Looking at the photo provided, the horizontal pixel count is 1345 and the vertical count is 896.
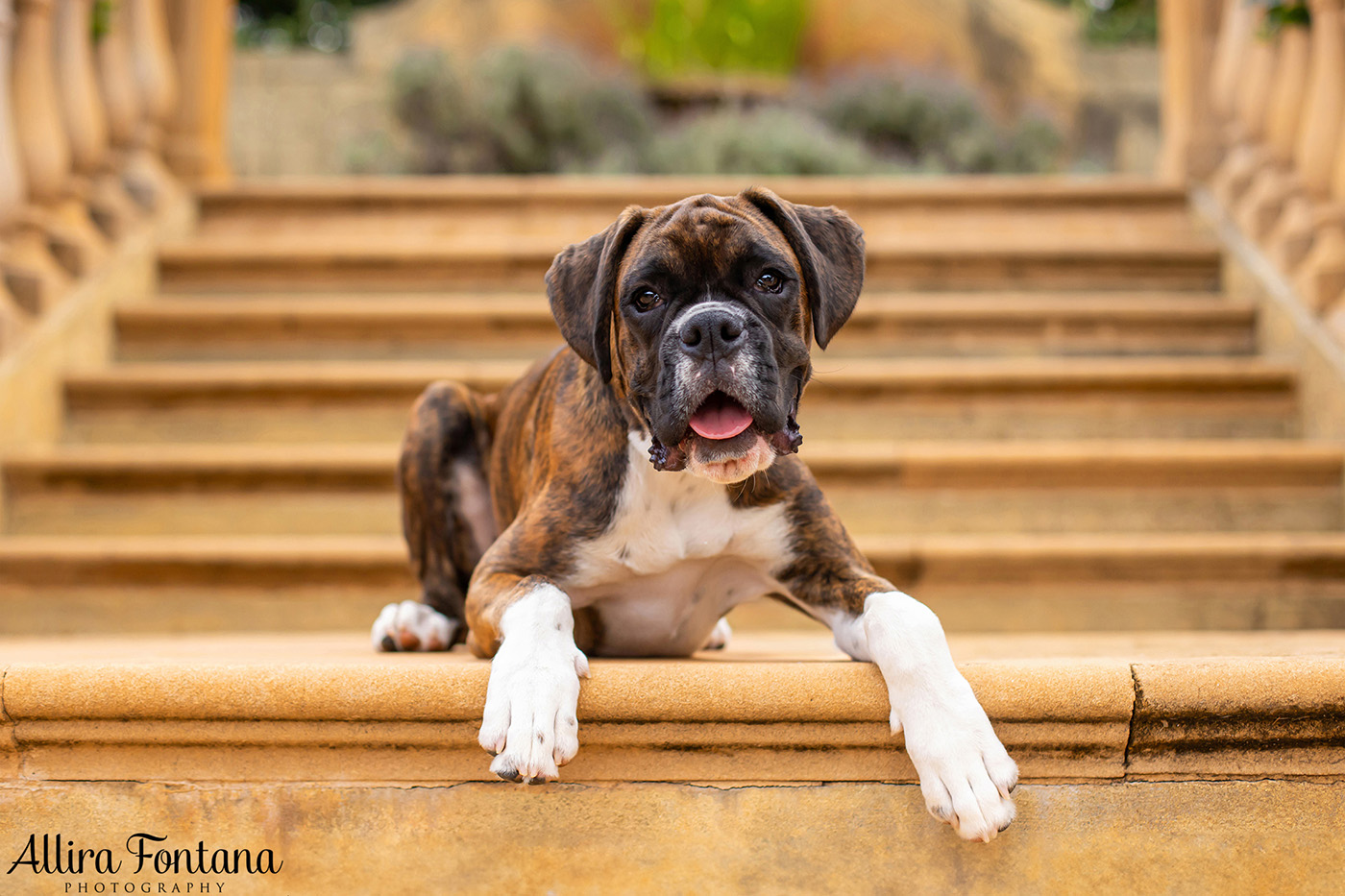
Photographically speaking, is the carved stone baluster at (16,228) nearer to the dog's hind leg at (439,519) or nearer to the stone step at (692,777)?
the dog's hind leg at (439,519)

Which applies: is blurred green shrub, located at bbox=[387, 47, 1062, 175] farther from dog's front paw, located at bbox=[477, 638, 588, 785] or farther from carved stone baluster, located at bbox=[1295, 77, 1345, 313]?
dog's front paw, located at bbox=[477, 638, 588, 785]

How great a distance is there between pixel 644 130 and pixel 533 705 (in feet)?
31.5

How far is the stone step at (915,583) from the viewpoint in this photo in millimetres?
3451

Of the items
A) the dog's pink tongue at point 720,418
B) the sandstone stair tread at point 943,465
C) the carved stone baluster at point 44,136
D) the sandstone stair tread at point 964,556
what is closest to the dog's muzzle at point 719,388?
the dog's pink tongue at point 720,418

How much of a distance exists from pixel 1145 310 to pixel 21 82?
4.82m

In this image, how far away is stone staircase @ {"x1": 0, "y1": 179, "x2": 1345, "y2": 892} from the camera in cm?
179

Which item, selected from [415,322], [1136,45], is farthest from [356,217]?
[1136,45]

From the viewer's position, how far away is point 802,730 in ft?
5.93

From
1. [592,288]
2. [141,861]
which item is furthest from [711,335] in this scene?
[141,861]

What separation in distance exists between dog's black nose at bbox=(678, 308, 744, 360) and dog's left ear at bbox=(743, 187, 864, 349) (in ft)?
0.85

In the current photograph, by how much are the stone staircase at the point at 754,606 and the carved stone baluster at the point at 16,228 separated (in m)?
0.35

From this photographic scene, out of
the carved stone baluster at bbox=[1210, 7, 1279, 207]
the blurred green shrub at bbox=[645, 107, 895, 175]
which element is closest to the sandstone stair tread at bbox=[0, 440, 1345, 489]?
the carved stone baluster at bbox=[1210, 7, 1279, 207]

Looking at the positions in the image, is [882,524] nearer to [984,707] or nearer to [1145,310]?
[1145,310]

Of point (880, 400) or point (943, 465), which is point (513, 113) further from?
point (943, 465)
